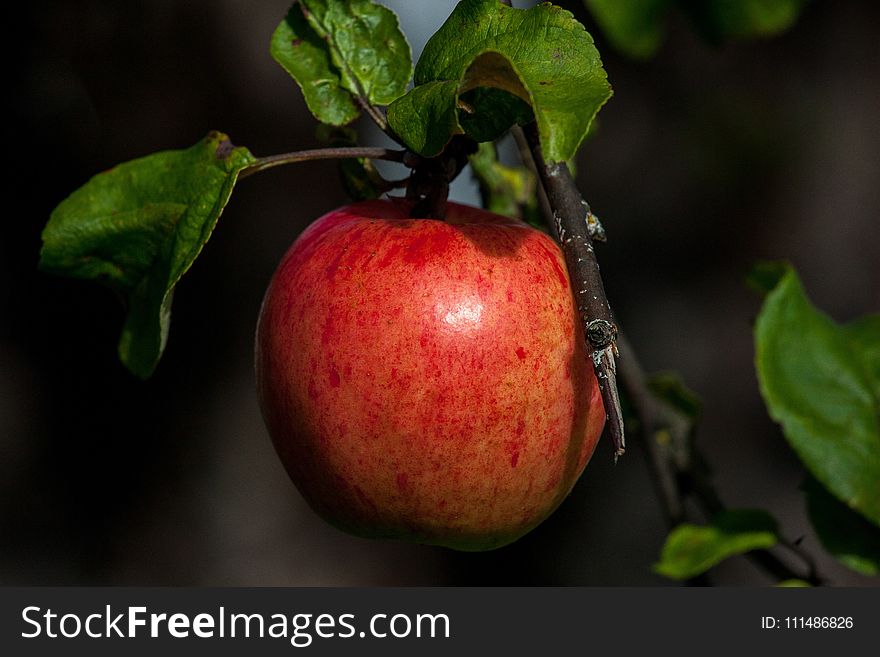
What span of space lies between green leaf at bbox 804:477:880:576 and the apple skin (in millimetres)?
337

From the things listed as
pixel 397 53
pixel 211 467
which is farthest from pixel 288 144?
pixel 397 53

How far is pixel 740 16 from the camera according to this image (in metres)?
0.57

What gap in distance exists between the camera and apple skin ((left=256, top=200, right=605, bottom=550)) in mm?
566

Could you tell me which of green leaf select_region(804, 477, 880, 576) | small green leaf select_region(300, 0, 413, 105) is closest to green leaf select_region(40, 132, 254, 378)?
small green leaf select_region(300, 0, 413, 105)

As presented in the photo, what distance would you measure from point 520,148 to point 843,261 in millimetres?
1199

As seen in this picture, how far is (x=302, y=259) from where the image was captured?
0.62m

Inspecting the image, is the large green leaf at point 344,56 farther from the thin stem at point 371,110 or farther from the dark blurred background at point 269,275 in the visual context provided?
the dark blurred background at point 269,275

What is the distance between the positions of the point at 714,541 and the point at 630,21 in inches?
20.2

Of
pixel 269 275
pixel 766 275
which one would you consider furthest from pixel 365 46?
pixel 269 275

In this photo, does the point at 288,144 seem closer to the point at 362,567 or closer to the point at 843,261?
the point at 362,567

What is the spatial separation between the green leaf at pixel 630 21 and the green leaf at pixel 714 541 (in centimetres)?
47

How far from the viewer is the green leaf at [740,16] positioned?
57cm

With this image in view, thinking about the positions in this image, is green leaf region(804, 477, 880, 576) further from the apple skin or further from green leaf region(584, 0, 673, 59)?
green leaf region(584, 0, 673, 59)

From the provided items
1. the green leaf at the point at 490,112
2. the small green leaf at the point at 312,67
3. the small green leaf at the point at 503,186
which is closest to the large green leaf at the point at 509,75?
the green leaf at the point at 490,112
